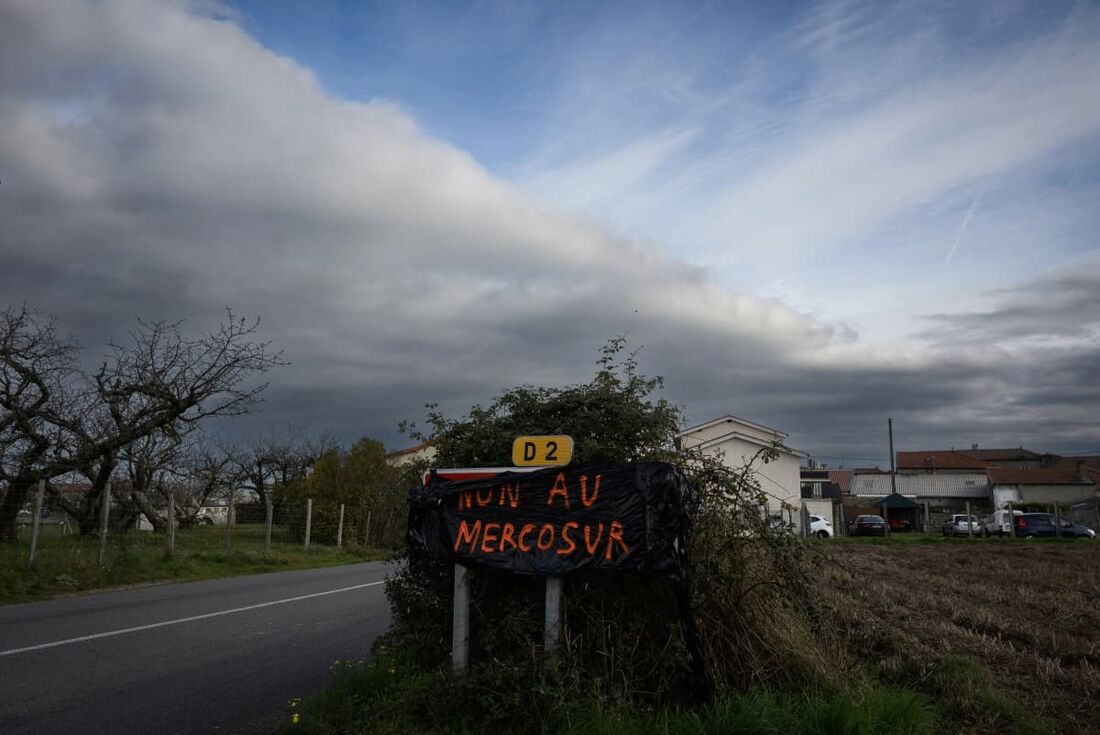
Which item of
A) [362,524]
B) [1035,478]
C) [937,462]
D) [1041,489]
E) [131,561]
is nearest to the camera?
[131,561]

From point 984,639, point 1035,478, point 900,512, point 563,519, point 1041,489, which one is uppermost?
point 1035,478

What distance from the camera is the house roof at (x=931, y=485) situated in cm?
8012

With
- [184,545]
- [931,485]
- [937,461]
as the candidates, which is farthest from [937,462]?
[184,545]

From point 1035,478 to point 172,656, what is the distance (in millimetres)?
82739

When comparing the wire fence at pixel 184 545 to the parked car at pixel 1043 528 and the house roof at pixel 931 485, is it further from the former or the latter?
the house roof at pixel 931 485

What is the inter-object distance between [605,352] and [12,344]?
18.0 m

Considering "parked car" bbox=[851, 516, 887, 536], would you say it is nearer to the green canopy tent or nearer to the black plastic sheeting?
the green canopy tent

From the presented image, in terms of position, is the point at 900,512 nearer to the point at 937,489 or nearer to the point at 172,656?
the point at 937,489

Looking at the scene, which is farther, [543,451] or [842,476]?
[842,476]

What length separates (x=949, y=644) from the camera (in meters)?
8.12

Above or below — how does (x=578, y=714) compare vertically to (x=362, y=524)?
below

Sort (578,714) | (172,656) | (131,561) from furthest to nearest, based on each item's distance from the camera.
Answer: (131,561) → (172,656) → (578,714)

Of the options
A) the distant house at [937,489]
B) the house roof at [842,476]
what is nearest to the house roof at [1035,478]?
the distant house at [937,489]

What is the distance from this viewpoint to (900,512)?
56.7 metres
